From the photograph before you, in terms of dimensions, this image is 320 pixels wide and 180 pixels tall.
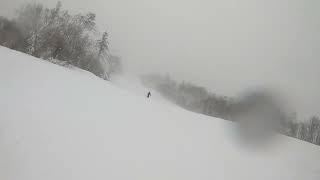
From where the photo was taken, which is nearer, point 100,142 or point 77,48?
point 100,142

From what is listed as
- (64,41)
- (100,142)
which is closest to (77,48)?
(64,41)

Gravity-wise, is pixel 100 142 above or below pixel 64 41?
below

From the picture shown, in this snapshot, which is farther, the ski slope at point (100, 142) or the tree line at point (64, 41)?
the tree line at point (64, 41)

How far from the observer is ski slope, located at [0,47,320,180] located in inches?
308

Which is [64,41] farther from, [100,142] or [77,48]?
[100,142]

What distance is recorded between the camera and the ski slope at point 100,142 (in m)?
7.82

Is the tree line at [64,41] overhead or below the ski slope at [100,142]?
overhead

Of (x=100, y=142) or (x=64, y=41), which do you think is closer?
(x=100, y=142)

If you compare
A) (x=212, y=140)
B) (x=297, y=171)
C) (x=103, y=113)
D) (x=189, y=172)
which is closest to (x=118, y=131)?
(x=103, y=113)

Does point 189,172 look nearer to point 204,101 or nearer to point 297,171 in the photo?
point 297,171

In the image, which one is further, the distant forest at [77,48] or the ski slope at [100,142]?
the distant forest at [77,48]

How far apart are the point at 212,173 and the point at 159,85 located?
100095mm

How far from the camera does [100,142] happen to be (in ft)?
32.4

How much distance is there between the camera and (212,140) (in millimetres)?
15375
